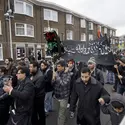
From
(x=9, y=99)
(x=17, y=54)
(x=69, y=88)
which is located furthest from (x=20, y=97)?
(x=17, y=54)

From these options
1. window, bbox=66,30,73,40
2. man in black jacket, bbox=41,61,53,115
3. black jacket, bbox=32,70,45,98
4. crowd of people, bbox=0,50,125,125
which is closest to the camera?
crowd of people, bbox=0,50,125,125

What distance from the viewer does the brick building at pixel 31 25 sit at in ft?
68.4

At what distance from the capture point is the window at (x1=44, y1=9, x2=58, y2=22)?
89.5 ft

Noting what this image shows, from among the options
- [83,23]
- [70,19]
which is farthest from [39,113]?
[83,23]

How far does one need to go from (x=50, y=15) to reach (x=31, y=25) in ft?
14.1

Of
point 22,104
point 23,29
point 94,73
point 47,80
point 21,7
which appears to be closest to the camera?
point 22,104

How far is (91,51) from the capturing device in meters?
6.43

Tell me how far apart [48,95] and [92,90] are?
2.74 metres

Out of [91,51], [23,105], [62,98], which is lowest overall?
[62,98]

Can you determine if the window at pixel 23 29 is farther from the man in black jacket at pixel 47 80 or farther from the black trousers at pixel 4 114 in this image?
the black trousers at pixel 4 114

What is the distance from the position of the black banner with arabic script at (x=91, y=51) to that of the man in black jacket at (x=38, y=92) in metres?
2.00

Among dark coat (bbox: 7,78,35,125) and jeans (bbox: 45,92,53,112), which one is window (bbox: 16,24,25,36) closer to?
jeans (bbox: 45,92,53,112)

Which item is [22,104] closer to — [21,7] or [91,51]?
[91,51]

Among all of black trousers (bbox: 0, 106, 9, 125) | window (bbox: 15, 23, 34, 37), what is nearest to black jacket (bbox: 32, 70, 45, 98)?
black trousers (bbox: 0, 106, 9, 125)
